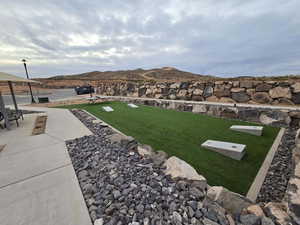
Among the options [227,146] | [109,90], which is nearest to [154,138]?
[227,146]

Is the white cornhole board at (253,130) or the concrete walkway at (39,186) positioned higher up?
the white cornhole board at (253,130)

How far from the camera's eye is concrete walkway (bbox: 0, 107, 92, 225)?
1.51 metres

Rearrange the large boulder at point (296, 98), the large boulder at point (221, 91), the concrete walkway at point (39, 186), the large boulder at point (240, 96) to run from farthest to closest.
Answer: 1. the large boulder at point (221, 91)
2. the large boulder at point (240, 96)
3. the large boulder at point (296, 98)
4. the concrete walkway at point (39, 186)

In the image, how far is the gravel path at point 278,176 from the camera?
6.68 feet

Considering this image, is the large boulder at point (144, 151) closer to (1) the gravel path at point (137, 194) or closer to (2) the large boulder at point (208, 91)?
(1) the gravel path at point (137, 194)

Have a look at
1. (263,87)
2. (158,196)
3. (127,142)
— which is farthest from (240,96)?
(158,196)

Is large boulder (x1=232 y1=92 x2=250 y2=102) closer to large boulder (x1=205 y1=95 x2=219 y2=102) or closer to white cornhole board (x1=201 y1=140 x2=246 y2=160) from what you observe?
large boulder (x1=205 y1=95 x2=219 y2=102)

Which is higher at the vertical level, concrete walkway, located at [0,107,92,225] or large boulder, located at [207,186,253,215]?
large boulder, located at [207,186,253,215]

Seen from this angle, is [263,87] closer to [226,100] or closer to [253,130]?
[226,100]

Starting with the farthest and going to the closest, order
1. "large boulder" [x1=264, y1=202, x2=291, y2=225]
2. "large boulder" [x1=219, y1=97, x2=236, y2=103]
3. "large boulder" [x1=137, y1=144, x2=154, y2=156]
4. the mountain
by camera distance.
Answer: the mountain < "large boulder" [x1=219, y1=97, x2=236, y2=103] < "large boulder" [x1=137, y1=144, x2=154, y2=156] < "large boulder" [x1=264, y1=202, x2=291, y2=225]

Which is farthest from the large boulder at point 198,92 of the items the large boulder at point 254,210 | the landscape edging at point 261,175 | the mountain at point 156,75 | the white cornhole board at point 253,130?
the mountain at point 156,75

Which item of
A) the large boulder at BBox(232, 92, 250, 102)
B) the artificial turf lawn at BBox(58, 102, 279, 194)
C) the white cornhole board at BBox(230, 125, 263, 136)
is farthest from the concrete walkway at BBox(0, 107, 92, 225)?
the large boulder at BBox(232, 92, 250, 102)

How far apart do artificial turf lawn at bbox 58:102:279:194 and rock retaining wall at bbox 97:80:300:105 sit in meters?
1.76

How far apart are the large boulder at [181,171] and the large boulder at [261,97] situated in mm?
5541
